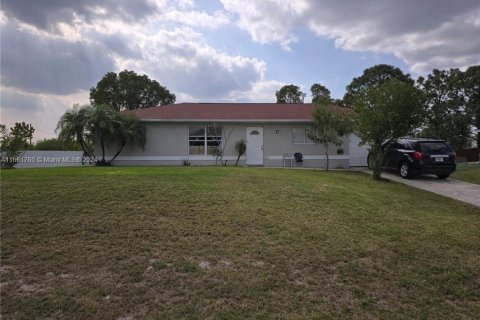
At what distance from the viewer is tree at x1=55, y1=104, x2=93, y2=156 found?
57.8 feet

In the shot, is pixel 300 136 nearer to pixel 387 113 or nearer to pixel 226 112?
pixel 226 112

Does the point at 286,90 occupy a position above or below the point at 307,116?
above

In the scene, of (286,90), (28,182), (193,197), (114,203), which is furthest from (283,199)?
(286,90)

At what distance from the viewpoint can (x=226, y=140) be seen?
19.4 meters

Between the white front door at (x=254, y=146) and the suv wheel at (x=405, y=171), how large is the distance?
7.19 meters

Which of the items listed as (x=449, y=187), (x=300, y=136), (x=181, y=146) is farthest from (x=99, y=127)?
(x=449, y=187)

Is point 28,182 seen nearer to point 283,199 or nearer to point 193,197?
point 193,197

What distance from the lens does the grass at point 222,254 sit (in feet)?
13.3

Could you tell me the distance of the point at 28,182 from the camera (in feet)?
28.0

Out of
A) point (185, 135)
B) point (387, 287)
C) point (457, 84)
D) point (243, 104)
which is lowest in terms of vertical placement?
point (387, 287)

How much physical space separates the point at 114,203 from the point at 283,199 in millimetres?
3576

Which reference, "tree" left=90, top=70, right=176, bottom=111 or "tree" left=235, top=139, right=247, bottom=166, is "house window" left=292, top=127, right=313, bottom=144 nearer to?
"tree" left=235, top=139, right=247, bottom=166

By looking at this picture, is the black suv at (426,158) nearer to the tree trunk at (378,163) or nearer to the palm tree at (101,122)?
the tree trunk at (378,163)

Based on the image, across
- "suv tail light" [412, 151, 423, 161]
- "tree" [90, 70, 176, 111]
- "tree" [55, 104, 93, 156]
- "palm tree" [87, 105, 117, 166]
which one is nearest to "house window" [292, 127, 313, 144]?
"suv tail light" [412, 151, 423, 161]
